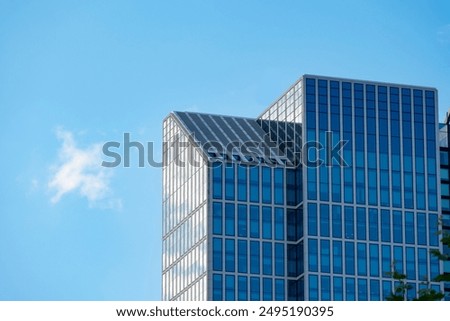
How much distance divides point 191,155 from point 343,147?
19.1 m

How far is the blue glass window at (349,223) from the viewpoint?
17375 cm

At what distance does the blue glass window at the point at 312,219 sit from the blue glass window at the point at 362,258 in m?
6.01

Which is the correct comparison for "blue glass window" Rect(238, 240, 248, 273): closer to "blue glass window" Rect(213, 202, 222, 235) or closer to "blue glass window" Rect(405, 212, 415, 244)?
"blue glass window" Rect(213, 202, 222, 235)

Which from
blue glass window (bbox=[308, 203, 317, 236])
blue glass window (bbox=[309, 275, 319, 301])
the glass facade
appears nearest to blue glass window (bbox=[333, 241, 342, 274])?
blue glass window (bbox=[309, 275, 319, 301])

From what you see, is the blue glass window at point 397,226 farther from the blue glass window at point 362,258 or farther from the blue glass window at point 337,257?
the blue glass window at point 337,257

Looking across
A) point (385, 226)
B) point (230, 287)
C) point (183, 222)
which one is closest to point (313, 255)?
point (385, 226)

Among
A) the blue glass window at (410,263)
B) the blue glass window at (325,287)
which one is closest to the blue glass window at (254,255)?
the blue glass window at (325,287)

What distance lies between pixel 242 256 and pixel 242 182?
29.6ft

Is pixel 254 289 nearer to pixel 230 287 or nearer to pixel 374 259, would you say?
pixel 230 287

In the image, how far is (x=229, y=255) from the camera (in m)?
172

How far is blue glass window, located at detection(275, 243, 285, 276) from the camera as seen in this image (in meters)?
172
